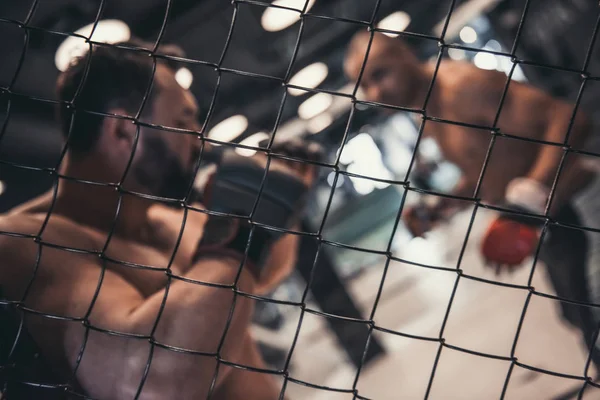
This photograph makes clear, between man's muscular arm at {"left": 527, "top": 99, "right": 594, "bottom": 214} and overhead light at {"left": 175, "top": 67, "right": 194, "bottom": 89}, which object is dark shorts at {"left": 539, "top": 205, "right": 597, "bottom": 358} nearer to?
man's muscular arm at {"left": 527, "top": 99, "right": 594, "bottom": 214}

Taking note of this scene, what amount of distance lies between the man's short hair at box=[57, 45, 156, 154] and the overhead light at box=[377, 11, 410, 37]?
7.36 feet

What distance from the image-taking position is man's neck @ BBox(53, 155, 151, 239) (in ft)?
4.13

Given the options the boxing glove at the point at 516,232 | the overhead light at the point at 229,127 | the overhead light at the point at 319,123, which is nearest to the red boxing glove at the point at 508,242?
the boxing glove at the point at 516,232

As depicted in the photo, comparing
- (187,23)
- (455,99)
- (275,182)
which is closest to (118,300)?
(275,182)

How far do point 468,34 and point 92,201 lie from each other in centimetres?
327

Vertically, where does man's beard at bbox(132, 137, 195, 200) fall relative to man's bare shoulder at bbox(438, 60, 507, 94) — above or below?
above

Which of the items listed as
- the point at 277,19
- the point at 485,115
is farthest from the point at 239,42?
the point at 485,115

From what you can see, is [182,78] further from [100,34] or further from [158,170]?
[100,34]

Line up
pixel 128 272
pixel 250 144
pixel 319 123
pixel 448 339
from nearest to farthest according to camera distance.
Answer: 1. pixel 128 272
2. pixel 250 144
3. pixel 448 339
4. pixel 319 123

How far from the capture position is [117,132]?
1.31 metres

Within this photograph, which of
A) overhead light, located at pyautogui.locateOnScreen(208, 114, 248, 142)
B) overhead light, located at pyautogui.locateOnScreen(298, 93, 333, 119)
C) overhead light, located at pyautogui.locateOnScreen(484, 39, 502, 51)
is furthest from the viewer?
overhead light, located at pyautogui.locateOnScreen(484, 39, 502, 51)

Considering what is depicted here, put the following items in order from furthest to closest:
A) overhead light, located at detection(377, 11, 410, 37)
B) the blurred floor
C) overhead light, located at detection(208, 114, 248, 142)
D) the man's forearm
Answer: overhead light, located at detection(377, 11, 410, 37) < overhead light, located at detection(208, 114, 248, 142) < the blurred floor < the man's forearm

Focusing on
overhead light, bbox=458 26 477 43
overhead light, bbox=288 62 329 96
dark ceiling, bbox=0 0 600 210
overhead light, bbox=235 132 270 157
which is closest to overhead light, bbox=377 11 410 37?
dark ceiling, bbox=0 0 600 210

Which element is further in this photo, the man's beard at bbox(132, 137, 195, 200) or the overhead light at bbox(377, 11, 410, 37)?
the overhead light at bbox(377, 11, 410, 37)
